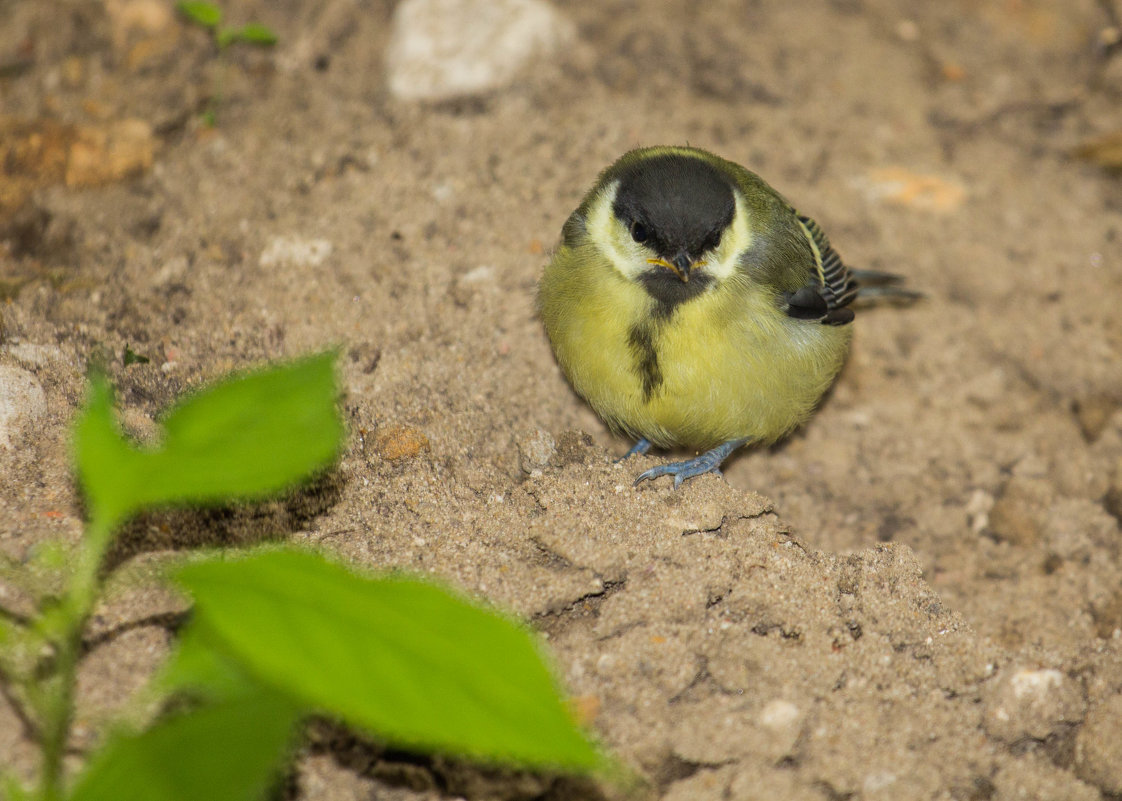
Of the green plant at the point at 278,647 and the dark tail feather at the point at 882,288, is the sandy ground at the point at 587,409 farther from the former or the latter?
the green plant at the point at 278,647

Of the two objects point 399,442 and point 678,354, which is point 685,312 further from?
point 399,442

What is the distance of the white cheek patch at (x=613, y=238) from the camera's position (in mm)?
3096

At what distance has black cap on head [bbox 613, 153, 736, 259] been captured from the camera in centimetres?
298

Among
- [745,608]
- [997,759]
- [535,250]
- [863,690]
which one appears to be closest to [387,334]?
[535,250]

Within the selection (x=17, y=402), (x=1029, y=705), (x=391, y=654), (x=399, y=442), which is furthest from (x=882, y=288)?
(x=391, y=654)

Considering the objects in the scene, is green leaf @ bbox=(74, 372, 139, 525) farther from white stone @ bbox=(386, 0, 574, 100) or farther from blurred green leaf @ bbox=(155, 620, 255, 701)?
white stone @ bbox=(386, 0, 574, 100)

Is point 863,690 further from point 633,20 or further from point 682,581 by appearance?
point 633,20

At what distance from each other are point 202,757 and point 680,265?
2.03 meters

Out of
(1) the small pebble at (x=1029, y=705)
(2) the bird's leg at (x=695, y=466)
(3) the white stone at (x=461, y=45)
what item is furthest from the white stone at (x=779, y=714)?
(3) the white stone at (x=461, y=45)

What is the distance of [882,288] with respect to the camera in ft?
13.5

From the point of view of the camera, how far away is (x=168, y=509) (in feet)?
8.30

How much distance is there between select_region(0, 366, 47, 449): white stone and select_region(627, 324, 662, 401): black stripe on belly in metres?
1.67

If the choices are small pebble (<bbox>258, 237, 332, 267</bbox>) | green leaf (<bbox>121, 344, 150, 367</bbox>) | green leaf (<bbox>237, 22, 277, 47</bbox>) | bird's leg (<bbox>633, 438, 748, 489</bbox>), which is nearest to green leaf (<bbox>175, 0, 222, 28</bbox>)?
green leaf (<bbox>237, 22, 277, 47</bbox>)

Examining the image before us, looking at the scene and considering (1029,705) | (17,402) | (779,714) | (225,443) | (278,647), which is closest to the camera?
(278,647)
